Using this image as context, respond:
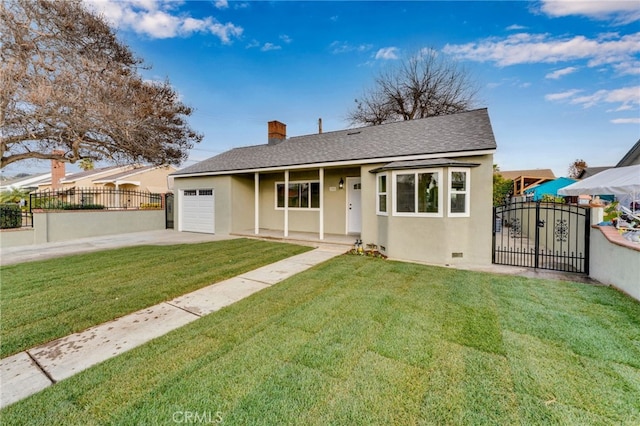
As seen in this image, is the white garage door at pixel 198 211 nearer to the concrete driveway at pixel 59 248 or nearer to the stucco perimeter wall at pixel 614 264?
the concrete driveway at pixel 59 248

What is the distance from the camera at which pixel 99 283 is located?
5141mm

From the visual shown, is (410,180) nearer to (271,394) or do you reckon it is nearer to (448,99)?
(271,394)

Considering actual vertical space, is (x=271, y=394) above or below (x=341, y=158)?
below

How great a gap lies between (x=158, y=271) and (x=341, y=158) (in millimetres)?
6355

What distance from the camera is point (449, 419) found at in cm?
196

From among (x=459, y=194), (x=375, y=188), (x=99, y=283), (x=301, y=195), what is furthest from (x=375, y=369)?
(x=301, y=195)

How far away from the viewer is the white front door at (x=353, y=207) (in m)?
10.8

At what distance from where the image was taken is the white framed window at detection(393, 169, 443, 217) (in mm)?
7105

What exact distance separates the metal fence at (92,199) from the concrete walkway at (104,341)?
10795mm

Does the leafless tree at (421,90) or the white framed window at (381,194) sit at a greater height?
the leafless tree at (421,90)

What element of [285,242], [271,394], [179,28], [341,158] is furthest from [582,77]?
[179,28]

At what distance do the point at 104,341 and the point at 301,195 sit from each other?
9187 millimetres

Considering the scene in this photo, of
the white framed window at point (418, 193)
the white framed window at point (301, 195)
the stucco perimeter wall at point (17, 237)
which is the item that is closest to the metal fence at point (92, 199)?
the stucco perimeter wall at point (17, 237)

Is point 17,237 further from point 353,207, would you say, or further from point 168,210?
point 353,207
